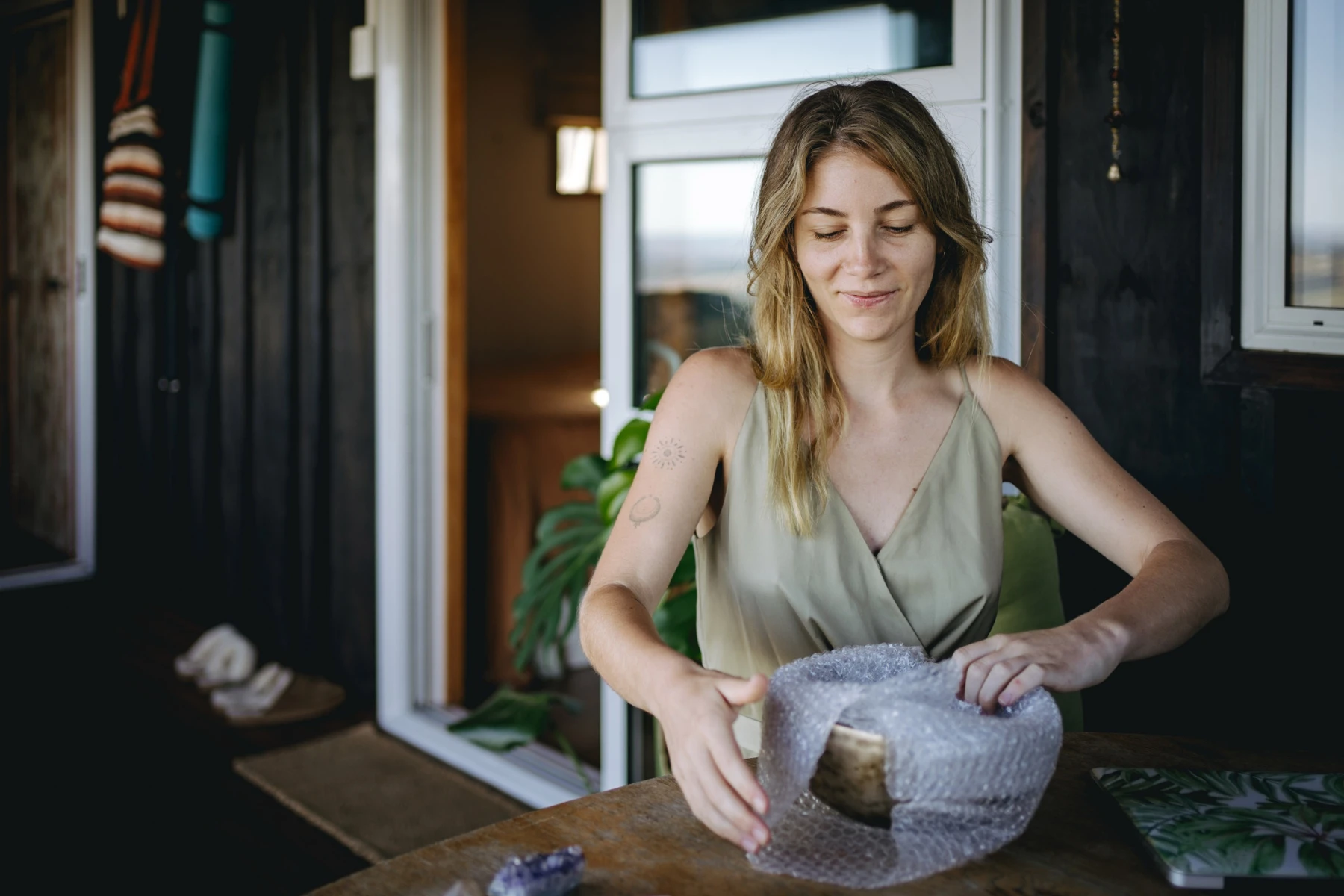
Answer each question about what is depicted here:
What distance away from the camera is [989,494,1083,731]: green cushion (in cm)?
176

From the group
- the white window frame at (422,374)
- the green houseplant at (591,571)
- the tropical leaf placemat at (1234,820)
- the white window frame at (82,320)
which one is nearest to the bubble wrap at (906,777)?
the tropical leaf placemat at (1234,820)

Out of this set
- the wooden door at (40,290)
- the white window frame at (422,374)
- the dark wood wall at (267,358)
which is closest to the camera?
the white window frame at (422,374)

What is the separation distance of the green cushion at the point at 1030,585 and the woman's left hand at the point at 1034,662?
0.57m

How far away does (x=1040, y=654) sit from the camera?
1107 mm

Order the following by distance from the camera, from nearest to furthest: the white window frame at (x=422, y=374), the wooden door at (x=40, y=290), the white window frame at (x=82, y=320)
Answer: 1. the white window frame at (x=422, y=374)
2. the white window frame at (x=82, y=320)
3. the wooden door at (x=40, y=290)

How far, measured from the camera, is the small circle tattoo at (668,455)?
1415mm

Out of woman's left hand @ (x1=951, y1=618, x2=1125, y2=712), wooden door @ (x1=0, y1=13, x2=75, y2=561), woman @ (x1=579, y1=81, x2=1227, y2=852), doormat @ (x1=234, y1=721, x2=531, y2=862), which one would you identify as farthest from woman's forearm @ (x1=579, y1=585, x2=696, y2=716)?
wooden door @ (x1=0, y1=13, x2=75, y2=561)

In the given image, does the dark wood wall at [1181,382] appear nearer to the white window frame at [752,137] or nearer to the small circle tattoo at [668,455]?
the white window frame at [752,137]

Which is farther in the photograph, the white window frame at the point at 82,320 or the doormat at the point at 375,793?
the white window frame at the point at 82,320

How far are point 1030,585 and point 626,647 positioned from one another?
867 millimetres

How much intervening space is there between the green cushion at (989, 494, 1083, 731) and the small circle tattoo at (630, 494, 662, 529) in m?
0.62

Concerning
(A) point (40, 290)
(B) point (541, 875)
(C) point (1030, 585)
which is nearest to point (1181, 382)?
(C) point (1030, 585)

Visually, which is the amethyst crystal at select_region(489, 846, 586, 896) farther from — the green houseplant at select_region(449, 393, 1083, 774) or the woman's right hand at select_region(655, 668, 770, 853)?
the green houseplant at select_region(449, 393, 1083, 774)

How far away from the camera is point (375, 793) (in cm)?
307
